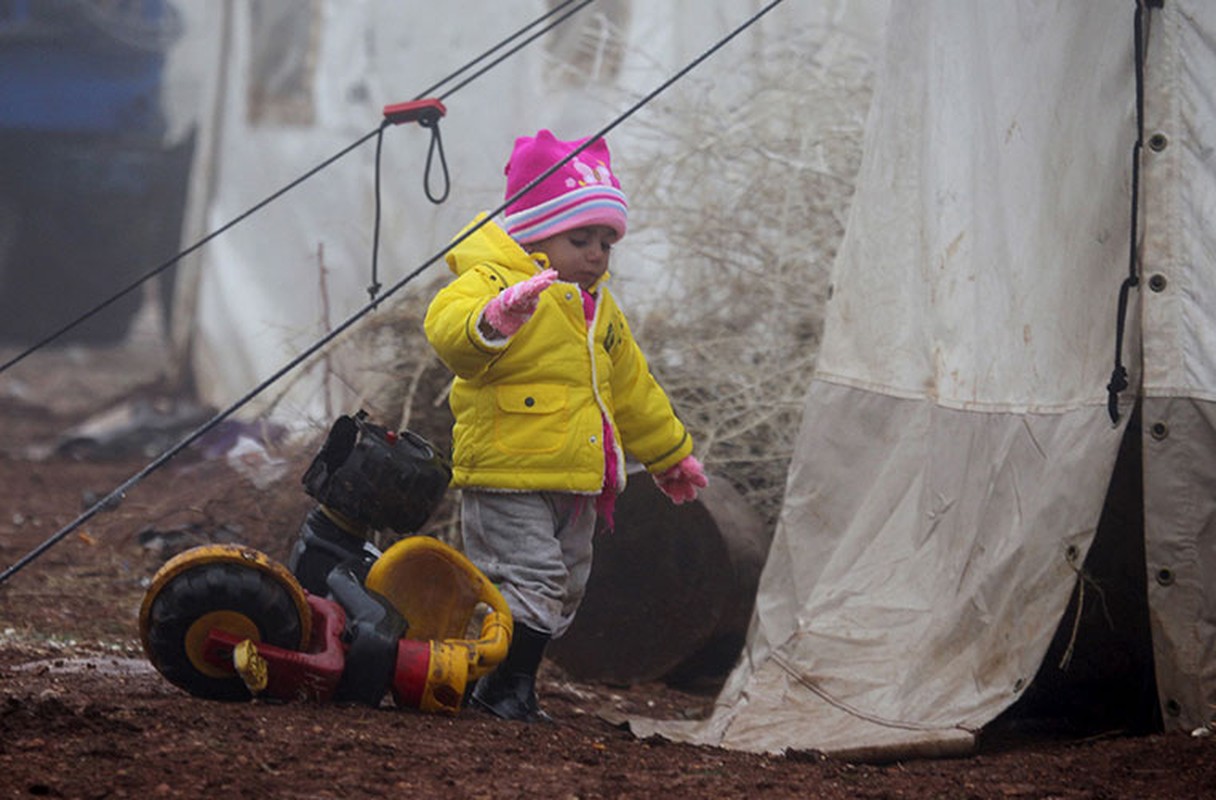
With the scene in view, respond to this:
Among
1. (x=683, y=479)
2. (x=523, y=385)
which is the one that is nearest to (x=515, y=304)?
(x=523, y=385)

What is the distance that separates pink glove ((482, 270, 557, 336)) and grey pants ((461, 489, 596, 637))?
17.3 inches

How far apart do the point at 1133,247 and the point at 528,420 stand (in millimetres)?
1430

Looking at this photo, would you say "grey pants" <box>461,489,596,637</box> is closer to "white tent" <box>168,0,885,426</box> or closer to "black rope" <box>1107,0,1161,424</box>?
"black rope" <box>1107,0,1161,424</box>

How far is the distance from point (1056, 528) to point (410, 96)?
5685 mm

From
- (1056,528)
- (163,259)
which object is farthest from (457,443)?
(163,259)

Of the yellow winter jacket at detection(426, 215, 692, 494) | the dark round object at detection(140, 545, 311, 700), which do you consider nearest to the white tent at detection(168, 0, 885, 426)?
the yellow winter jacket at detection(426, 215, 692, 494)

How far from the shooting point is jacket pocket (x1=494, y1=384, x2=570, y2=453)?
3.92 metres

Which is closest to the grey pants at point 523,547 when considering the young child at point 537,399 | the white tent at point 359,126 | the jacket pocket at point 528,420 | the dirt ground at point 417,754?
the young child at point 537,399

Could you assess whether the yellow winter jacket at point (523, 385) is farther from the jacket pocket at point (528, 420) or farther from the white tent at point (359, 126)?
the white tent at point (359, 126)

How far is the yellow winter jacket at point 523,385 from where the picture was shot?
3891 mm

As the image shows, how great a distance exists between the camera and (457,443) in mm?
4012

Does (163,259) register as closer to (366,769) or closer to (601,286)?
(601,286)

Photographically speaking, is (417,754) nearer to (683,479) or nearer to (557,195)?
(683,479)

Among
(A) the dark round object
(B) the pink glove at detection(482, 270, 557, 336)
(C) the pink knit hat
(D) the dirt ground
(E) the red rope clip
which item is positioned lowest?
(D) the dirt ground
